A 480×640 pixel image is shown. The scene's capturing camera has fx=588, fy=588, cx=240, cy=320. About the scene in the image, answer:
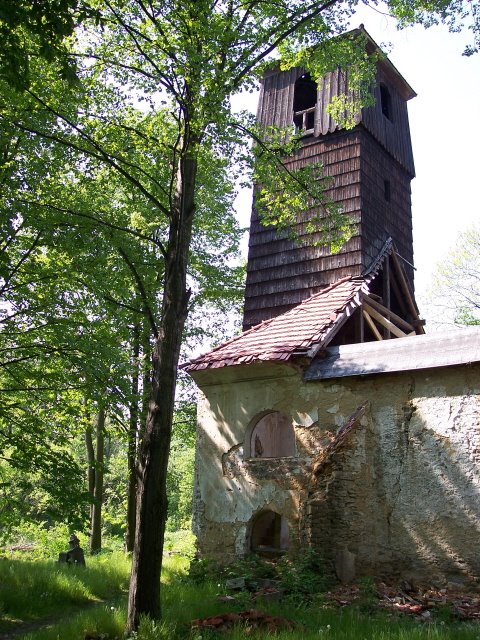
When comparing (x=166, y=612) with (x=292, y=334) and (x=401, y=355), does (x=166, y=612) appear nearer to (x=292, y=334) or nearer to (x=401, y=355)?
(x=401, y=355)

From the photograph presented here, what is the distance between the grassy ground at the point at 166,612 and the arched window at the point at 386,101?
45.8ft

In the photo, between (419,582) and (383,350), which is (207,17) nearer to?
(383,350)

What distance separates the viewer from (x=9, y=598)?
8930 mm

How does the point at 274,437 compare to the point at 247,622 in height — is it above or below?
above

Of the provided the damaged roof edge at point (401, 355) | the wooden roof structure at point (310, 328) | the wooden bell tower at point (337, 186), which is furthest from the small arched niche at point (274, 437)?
the damaged roof edge at point (401, 355)

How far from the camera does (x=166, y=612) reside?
6.91 m

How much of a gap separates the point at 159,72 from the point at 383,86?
12.2 meters

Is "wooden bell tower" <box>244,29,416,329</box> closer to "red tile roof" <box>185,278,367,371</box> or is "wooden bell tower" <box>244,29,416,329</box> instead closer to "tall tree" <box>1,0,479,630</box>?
"red tile roof" <box>185,278,367,371</box>

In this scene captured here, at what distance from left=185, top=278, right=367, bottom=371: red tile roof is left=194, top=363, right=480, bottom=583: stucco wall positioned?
48 cm

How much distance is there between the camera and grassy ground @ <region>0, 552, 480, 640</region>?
593cm

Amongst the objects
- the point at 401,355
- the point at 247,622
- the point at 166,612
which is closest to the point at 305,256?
the point at 401,355

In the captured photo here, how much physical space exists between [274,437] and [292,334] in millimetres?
5153

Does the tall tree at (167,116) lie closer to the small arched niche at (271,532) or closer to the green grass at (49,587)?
the green grass at (49,587)

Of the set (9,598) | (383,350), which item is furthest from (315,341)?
(9,598)
